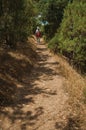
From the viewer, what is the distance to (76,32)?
16.8 metres

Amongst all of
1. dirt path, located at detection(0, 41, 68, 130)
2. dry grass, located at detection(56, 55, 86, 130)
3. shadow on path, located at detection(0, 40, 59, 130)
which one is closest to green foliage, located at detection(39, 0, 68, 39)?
shadow on path, located at detection(0, 40, 59, 130)

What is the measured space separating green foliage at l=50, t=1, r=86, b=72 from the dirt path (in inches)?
151

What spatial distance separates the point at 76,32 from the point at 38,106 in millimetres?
8323

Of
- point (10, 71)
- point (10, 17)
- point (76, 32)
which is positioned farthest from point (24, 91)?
point (76, 32)

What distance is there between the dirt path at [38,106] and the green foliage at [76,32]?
3838 mm

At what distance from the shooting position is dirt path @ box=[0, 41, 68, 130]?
8.28 meters

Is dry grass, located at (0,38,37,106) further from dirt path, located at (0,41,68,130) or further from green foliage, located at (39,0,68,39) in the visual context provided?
green foliage, located at (39,0,68,39)

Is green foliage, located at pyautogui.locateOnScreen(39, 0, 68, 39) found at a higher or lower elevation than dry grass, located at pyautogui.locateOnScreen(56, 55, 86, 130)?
higher

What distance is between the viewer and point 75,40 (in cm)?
1659

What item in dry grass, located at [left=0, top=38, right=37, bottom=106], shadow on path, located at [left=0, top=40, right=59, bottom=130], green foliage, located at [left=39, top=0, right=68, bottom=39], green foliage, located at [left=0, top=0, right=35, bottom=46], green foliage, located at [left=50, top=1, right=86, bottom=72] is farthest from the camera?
green foliage, located at [left=39, top=0, right=68, bottom=39]

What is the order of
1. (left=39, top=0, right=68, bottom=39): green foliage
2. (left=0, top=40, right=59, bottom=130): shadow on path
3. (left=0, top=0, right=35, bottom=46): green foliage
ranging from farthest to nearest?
(left=39, top=0, right=68, bottom=39): green foliage < (left=0, top=0, right=35, bottom=46): green foliage < (left=0, top=40, right=59, bottom=130): shadow on path

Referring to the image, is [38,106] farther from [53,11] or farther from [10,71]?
[53,11]

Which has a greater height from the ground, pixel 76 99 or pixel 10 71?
pixel 10 71

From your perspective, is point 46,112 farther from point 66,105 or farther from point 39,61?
point 39,61
